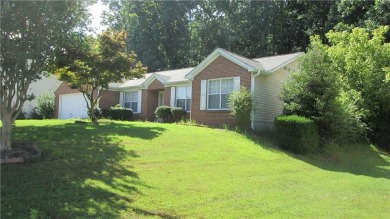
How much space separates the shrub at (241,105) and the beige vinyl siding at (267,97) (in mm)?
954

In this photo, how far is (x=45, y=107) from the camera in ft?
108

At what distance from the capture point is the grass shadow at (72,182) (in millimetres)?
6438

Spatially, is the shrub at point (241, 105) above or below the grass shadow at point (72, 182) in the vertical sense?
Result: above

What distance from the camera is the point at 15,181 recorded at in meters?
7.64

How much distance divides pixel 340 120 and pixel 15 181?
13284 millimetres

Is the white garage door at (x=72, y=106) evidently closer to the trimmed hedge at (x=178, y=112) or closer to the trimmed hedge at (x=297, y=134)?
the trimmed hedge at (x=178, y=112)

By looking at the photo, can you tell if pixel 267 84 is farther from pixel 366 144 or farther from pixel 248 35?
pixel 248 35

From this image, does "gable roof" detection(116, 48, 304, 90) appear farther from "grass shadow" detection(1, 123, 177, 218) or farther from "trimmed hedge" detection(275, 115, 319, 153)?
"grass shadow" detection(1, 123, 177, 218)

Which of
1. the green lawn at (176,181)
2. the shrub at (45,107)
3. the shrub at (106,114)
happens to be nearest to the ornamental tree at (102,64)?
the green lawn at (176,181)

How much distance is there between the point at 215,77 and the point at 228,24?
20.2 m

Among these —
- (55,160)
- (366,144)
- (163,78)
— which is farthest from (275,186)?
(163,78)

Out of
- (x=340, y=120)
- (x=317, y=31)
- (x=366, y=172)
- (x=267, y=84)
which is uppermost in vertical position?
(x=317, y=31)

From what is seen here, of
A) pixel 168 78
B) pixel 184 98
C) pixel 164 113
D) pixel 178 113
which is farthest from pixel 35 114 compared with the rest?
pixel 178 113

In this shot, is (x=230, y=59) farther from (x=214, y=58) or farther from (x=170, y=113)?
(x=170, y=113)
